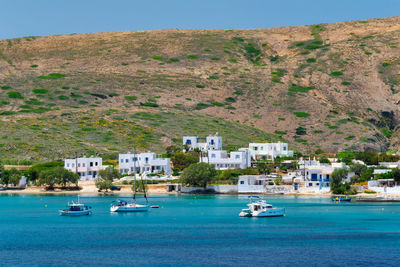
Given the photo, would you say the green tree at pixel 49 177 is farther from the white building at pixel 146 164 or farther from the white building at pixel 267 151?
the white building at pixel 267 151

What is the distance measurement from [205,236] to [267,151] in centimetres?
7598

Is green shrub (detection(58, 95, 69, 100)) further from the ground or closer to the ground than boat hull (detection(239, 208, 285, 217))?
further from the ground

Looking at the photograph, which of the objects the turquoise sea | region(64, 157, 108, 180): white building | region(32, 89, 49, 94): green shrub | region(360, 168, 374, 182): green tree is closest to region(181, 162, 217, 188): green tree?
the turquoise sea

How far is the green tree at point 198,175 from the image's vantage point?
99188 millimetres

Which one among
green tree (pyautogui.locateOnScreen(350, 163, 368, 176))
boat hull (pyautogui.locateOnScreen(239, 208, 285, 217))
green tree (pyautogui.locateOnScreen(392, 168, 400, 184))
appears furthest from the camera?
green tree (pyautogui.locateOnScreen(350, 163, 368, 176))

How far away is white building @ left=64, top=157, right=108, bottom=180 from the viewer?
11594 centimetres

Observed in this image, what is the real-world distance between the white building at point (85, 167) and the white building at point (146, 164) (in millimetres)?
3876

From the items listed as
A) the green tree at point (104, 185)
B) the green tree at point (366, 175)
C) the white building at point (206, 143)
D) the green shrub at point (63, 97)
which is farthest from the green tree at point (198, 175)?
the green shrub at point (63, 97)

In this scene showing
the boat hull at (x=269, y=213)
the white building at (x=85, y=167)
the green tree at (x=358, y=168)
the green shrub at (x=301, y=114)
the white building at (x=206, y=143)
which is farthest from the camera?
the green shrub at (x=301, y=114)

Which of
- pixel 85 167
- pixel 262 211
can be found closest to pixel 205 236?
pixel 262 211

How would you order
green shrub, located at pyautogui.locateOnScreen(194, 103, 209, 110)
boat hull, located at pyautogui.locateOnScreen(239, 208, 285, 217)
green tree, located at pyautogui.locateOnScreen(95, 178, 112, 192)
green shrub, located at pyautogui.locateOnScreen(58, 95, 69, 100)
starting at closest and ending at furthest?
boat hull, located at pyautogui.locateOnScreen(239, 208, 285, 217) → green tree, located at pyautogui.locateOnScreen(95, 178, 112, 192) → green shrub, located at pyautogui.locateOnScreen(58, 95, 69, 100) → green shrub, located at pyautogui.locateOnScreen(194, 103, 209, 110)

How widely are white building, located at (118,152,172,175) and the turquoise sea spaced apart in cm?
3283

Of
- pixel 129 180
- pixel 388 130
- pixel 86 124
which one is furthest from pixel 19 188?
pixel 388 130

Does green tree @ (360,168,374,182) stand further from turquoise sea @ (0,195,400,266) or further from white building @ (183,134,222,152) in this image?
white building @ (183,134,222,152)
